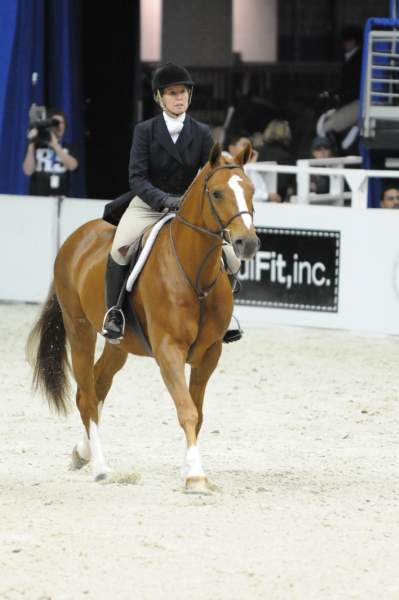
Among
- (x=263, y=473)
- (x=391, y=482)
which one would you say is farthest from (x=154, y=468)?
(x=391, y=482)

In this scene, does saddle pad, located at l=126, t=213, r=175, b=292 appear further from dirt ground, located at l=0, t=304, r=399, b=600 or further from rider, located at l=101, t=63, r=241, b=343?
dirt ground, located at l=0, t=304, r=399, b=600

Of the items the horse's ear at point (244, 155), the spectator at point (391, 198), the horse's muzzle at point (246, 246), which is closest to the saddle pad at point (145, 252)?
the horse's ear at point (244, 155)

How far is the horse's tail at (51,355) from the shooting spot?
29.0 feet

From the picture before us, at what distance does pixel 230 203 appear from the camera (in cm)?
705

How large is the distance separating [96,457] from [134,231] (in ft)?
4.34

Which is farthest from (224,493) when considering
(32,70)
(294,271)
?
(32,70)

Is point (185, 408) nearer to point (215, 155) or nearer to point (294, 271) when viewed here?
point (215, 155)

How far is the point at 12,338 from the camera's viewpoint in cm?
1348

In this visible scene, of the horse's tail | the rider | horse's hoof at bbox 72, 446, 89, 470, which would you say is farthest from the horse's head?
the horse's tail

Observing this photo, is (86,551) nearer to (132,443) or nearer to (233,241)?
(233,241)

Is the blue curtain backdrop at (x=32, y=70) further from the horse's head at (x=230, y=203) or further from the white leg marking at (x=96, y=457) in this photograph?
the horse's head at (x=230, y=203)

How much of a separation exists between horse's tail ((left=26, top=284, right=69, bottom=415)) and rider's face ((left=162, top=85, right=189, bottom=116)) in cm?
170

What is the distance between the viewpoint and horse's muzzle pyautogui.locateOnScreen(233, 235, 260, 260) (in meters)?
6.84

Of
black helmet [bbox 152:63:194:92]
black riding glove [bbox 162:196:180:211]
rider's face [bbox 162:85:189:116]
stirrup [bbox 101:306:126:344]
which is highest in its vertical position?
black helmet [bbox 152:63:194:92]
